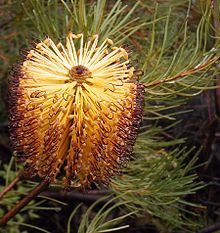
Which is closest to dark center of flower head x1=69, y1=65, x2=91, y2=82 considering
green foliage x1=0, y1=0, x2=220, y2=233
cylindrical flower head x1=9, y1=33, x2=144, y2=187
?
cylindrical flower head x1=9, y1=33, x2=144, y2=187

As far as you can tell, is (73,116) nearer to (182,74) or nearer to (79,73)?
(79,73)

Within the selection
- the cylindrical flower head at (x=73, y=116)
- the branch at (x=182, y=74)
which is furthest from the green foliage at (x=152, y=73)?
the cylindrical flower head at (x=73, y=116)

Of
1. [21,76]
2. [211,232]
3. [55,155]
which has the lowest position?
[211,232]

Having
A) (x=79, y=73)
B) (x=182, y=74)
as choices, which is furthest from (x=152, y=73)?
(x=79, y=73)

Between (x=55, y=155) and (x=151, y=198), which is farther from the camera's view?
(x=151, y=198)

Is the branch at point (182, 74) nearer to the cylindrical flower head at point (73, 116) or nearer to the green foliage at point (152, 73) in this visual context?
the green foliage at point (152, 73)

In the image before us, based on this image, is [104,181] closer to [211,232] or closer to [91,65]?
[91,65]

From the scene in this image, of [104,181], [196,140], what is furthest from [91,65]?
[196,140]

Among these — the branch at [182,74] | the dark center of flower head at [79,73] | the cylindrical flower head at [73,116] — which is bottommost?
the cylindrical flower head at [73,116]
